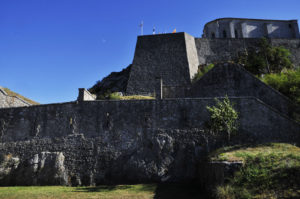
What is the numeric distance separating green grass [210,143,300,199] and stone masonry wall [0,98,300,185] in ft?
14.5

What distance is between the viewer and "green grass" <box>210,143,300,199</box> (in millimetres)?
7015

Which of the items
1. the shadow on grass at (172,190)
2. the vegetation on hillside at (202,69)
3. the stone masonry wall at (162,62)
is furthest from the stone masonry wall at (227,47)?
the shadow on grass at (172,190)

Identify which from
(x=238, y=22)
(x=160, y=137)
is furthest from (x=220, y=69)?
(x=238, y=22)

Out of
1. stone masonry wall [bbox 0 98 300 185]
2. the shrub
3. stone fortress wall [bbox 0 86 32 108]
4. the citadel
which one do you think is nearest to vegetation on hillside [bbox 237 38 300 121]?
the shrub

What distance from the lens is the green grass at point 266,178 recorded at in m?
7.01

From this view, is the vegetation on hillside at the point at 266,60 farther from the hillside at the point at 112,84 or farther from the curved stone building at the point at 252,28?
the hillside at the point at 112,84

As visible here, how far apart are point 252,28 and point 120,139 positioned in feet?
131

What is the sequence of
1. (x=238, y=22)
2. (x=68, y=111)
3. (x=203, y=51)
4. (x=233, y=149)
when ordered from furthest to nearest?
1. (x=238, y=22)
2. (x=203, y=51)
3. (x=68, y=111)
4. (x=233, y=149)

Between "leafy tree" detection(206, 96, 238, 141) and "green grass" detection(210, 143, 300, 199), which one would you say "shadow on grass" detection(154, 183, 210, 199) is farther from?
"leafy tree" detection(206, 96, 238, 141)

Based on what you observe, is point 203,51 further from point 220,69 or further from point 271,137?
point 271,137

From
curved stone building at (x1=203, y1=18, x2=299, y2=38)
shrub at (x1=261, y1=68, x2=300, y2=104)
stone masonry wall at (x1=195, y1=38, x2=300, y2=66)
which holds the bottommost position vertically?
shrub at (x1=261, y1=68, x2=300, y2=104)

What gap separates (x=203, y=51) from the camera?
36531 millimetres

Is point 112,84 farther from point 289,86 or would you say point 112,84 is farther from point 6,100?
point 289,86

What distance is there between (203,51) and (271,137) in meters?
25.4
